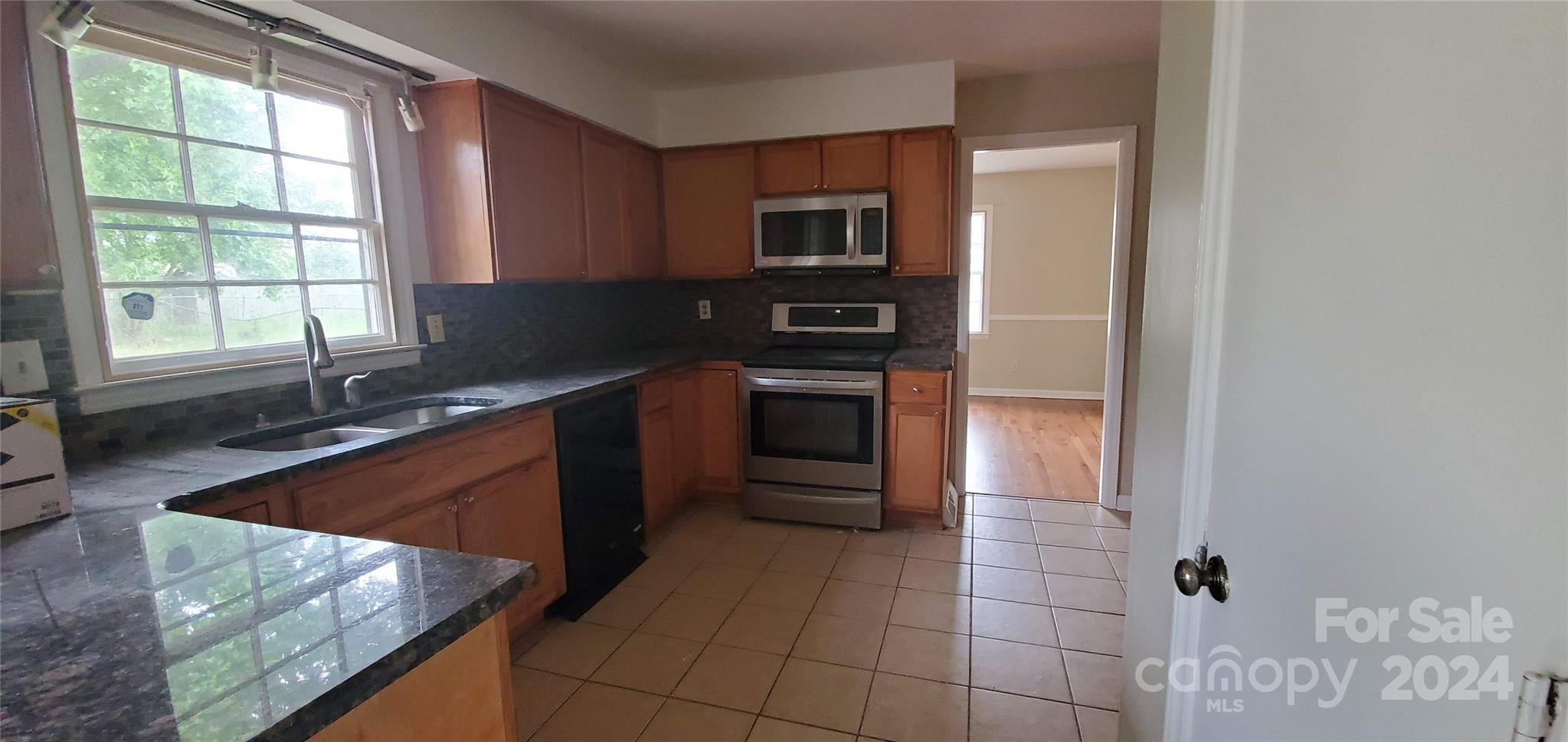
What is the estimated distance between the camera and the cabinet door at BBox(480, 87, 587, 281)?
2402 mm

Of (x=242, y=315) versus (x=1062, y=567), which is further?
(x=1062, y=567)

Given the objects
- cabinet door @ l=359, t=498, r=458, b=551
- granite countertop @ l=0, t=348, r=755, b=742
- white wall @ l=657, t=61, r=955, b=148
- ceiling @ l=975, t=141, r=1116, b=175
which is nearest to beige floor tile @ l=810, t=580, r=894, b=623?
cabinet door @ l=359, t=498, r=458, b=551

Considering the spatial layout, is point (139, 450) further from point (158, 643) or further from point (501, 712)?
point (501, 712)

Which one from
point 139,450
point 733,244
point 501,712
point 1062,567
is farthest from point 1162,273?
point 733,244

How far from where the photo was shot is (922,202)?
3193mm

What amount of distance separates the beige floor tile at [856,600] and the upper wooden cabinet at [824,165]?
1986mm

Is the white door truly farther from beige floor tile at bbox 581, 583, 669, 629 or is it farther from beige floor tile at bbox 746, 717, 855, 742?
beige floor tile at bbox 581, 583, 669, 629

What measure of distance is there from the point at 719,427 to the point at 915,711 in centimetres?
187

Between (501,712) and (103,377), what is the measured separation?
5.10 feet

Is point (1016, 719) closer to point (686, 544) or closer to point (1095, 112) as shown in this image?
point (686, 544)

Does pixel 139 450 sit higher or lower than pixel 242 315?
lower

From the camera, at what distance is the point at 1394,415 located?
0.49 meters

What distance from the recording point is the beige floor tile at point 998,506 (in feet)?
11.0

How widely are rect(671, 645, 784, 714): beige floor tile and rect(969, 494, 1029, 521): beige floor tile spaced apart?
1.74 m
